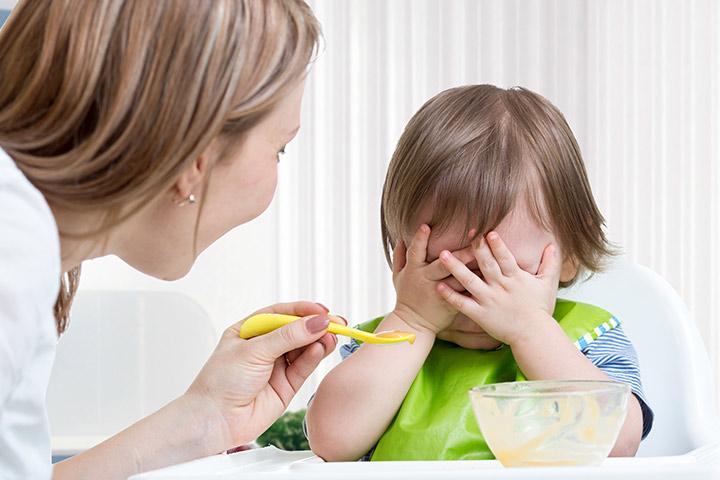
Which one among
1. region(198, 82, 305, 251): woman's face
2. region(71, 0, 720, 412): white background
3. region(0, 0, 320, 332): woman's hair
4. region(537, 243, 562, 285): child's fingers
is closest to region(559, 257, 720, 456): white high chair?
region(537, 243, 562, 285): child's fingers

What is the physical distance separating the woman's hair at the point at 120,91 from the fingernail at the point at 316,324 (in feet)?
0.61

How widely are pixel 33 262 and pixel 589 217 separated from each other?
59cm

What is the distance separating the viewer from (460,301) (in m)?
0.93

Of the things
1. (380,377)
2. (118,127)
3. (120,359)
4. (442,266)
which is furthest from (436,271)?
(120,359)

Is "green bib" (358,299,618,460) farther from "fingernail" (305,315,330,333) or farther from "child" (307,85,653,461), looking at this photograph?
"fingernail" (305,315,330,333)

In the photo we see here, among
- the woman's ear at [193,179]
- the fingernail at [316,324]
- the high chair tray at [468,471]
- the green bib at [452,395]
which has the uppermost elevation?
the woman's ear at [193,179]

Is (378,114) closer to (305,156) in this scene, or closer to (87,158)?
(305,156)

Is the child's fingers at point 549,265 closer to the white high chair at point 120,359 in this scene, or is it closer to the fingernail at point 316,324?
the fingernail at point 316,324

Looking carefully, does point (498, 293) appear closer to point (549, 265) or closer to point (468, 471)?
point (549, 265)

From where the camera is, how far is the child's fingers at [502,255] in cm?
91

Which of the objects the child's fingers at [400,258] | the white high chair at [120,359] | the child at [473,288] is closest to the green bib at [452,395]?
the child at [473,288]

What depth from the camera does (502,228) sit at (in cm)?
93

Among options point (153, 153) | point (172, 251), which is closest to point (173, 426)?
point (172, 251)

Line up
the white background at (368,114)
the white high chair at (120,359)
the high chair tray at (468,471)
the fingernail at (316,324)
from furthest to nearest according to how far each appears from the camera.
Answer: the white background at (368,114) → the white high chair at (120,359) → the fingernail at (316,324) → the high chair tray at (468,471)
